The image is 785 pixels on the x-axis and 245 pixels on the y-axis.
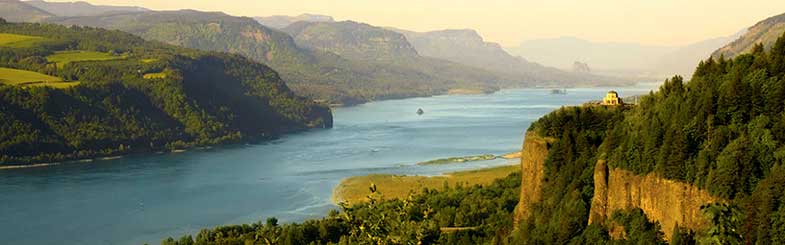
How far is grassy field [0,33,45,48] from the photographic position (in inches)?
6978

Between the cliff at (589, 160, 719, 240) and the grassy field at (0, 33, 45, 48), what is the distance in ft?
516

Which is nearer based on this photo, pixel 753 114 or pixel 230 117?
pixel 753 114

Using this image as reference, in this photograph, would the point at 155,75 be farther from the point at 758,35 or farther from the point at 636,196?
the point at 636,196

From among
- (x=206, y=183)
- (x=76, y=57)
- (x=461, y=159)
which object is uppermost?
(x=76, y=57)

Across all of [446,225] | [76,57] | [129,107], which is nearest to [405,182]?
[446,225]

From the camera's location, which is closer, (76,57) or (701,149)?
(701,149)

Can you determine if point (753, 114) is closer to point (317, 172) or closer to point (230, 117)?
point (317, 172)

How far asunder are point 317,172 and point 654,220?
225 ft

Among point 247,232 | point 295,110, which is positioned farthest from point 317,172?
point 295,110

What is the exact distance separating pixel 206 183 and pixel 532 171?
57461mm

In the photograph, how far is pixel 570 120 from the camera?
151 ft

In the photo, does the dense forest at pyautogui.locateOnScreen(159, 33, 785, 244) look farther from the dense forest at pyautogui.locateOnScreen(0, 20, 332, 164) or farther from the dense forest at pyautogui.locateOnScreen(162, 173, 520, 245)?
the dense forest at pyautogui.locateOnScreen(0, 20, 332, 164)

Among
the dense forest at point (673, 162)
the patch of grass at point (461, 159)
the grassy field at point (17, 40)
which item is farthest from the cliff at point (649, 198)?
the grassy field at point (17, 40)

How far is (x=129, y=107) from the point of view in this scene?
14925cm
